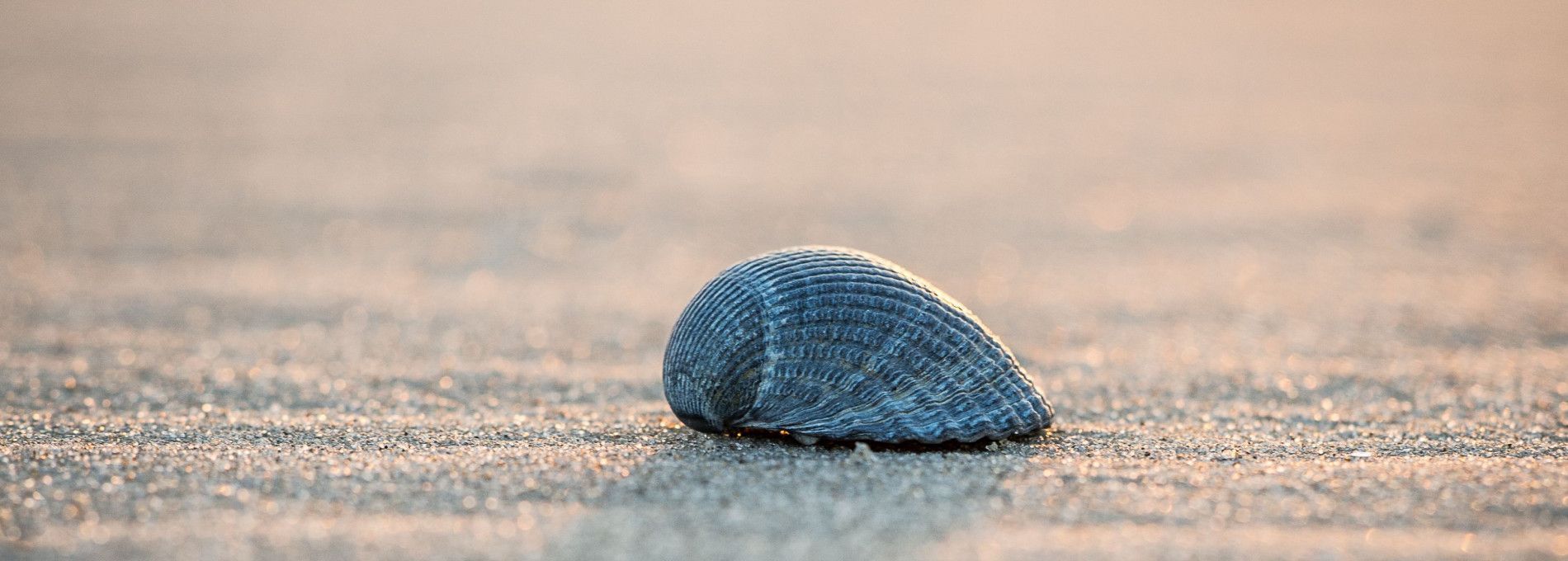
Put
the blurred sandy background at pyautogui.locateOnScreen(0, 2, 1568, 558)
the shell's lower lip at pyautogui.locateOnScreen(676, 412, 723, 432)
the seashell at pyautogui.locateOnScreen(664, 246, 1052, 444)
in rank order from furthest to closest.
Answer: the shell's lower lip at pyautogui.locateOnScreen(676, 412, 723, 432) < the seashell at pyautogui.locateOnScreen(664, 246, 1052, 444) < the blurred sandy background at pyautogui.locateOnScreen(0, 2, 1568, 558)

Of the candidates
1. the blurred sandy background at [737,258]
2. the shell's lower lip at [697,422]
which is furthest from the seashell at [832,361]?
the blurred sandy background at [737,258]

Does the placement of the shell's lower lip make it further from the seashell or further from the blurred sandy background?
the blurred sandy background

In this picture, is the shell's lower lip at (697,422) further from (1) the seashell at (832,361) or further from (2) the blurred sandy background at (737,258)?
(2) the blurred sandy background at (737,258)

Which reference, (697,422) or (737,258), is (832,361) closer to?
(697,422)

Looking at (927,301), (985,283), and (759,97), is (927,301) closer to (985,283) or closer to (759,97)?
(985,283)

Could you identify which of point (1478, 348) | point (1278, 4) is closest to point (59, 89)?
point (1478, 348)

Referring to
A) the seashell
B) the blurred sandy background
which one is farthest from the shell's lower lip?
the blurred sandy background

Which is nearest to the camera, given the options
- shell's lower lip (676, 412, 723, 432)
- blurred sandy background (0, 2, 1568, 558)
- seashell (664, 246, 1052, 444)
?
blurred sandy background (0, 2, 1568, 558)
